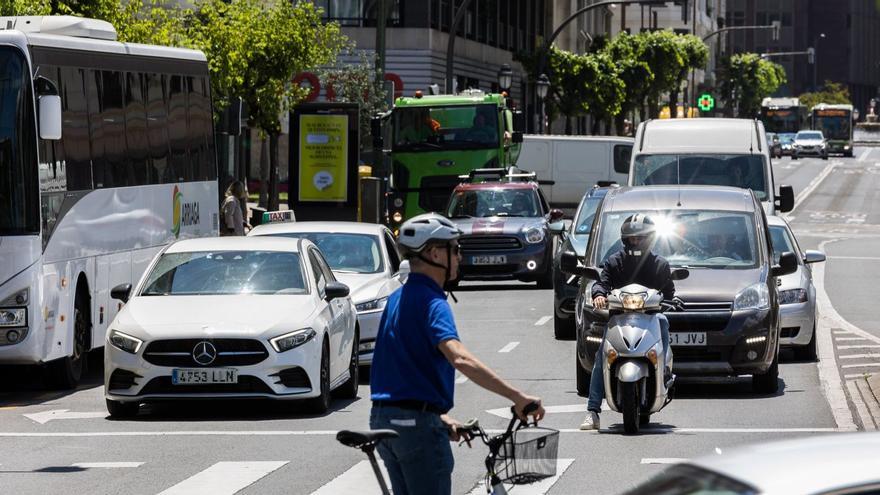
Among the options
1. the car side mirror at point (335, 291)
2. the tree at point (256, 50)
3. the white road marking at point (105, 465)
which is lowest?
the white road marking at point (105, 465)

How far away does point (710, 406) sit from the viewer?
15.1 metres

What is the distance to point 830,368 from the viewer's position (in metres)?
18.3

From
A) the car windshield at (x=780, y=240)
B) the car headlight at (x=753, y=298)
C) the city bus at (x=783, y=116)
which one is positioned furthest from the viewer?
the city bus at (x=783, y=116)

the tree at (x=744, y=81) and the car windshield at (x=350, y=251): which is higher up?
the tree at (x=744, y=81)

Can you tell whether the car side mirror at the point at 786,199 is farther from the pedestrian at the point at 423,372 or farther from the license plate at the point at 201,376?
the pedestrian at the point at 423,372

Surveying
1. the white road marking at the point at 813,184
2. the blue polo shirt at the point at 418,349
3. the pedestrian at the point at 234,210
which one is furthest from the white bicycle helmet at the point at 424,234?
the white road marking at the point at 813,184

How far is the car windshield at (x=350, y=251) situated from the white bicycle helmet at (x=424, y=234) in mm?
11565

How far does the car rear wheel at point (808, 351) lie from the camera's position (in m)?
19.0

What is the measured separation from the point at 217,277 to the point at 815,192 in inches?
2416

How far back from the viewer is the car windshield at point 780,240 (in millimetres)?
20723

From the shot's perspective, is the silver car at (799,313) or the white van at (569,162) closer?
the silver car at (799,313)

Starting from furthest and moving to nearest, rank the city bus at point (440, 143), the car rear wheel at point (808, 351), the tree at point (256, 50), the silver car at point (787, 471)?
1. the city bus at point (440, 143)
2. the tree at point (256, 50)
3. the car rear wheel at point (808, 351)
4. the silver car at point (787, 471)

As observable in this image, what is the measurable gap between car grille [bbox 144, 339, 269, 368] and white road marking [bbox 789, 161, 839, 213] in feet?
159

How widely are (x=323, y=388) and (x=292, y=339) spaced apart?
0.57m
